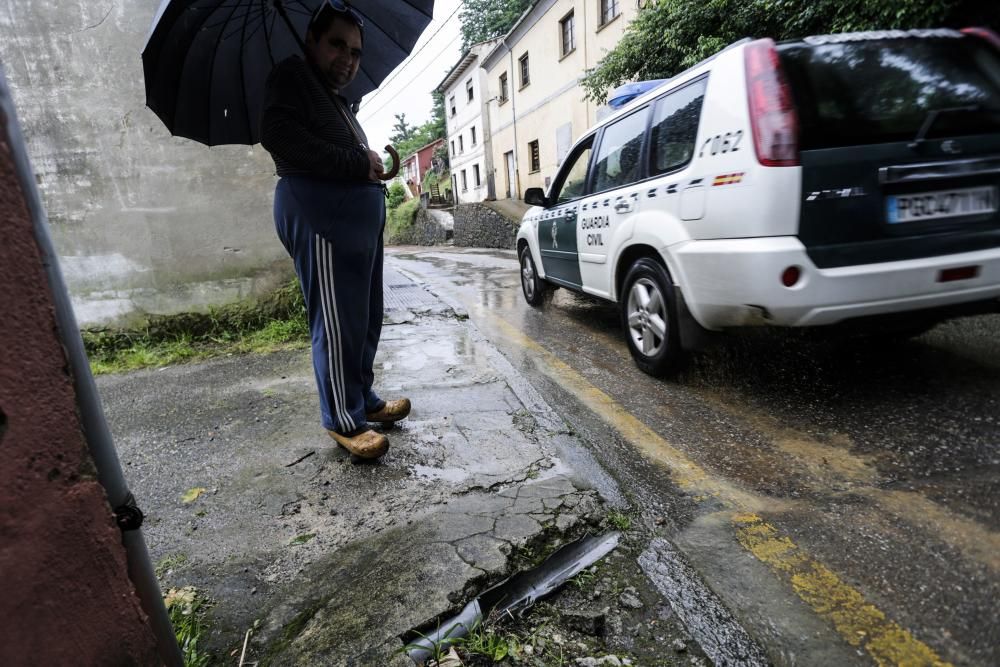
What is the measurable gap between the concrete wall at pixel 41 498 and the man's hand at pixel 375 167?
1410mm

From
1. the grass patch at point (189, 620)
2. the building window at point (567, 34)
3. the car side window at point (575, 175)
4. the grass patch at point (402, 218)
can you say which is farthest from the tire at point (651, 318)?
the grass patch at point (402, 218)

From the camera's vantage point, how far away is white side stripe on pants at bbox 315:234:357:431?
211 centimetres

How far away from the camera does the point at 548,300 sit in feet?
19.4

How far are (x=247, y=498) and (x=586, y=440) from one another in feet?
4.81

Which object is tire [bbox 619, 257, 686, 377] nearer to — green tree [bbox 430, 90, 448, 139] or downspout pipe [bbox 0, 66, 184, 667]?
downspout pipe [bbox 0, 66, 184, 667]

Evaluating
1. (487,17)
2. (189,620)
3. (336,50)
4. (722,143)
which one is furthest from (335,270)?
(487,17)

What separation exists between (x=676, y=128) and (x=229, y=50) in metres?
2.32

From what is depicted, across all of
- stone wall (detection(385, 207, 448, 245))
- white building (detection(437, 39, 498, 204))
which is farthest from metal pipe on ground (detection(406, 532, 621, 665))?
white building (detection(437, 39, 498, 204))

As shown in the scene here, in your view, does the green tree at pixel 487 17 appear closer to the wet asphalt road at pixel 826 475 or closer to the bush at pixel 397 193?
the bush at pixel 397 193

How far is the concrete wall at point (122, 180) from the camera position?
11.9ft

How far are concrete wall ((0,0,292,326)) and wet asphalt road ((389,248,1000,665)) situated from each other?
261 cm

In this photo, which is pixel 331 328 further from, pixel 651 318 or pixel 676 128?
pixel 676 128

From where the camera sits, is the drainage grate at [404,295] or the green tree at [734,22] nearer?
the green tree at [734,22]

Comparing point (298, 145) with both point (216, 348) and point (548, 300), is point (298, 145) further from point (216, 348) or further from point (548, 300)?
point (548, 300)
